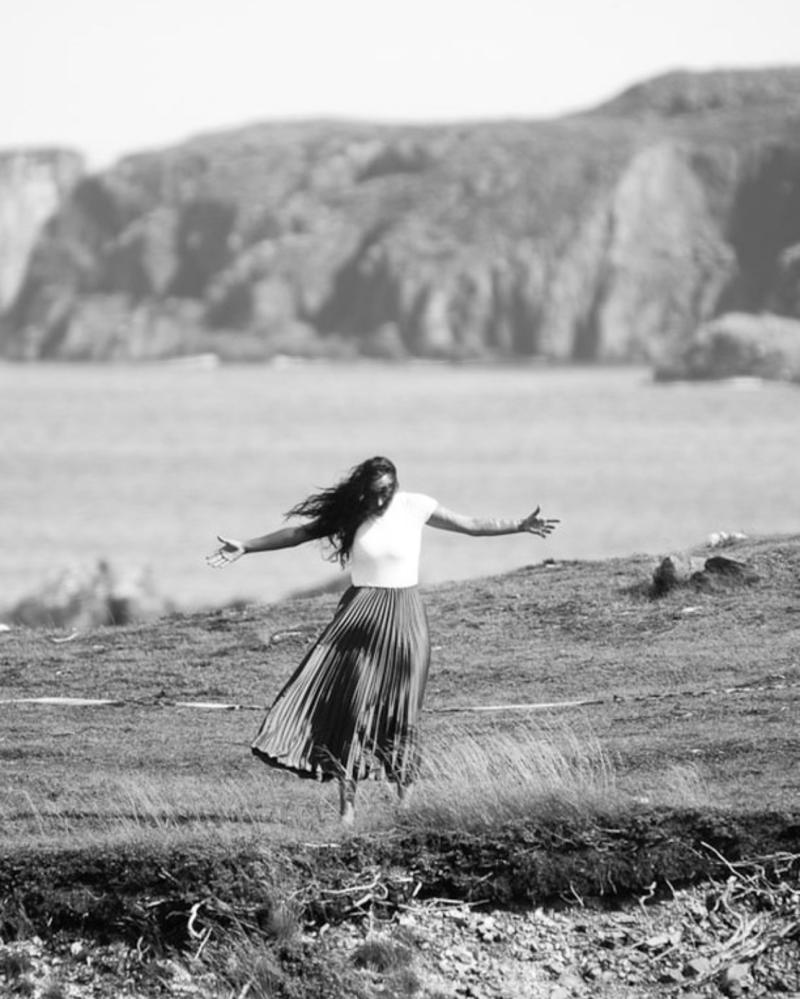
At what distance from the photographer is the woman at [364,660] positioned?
33.4 ft

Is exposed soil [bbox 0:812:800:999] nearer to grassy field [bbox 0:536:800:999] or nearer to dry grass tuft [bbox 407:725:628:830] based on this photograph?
grassy field [bbox 0:536:800:999]

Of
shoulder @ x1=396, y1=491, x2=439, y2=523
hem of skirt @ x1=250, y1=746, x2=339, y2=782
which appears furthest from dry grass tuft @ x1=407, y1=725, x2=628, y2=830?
shoulder @ x1=396, y1=491, x2=439, y2=523

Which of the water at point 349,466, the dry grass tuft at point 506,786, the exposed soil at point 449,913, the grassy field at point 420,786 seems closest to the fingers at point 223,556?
the grassy field at point 420,786

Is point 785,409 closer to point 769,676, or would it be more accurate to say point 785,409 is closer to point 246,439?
point 246,439

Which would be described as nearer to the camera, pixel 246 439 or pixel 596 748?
pixel 596 748

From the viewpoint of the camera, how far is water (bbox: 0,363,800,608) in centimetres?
5742

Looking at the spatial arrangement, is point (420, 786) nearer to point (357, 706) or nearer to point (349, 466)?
point (357, 706)

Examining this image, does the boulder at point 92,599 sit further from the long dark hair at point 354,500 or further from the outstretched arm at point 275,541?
the long dark hair at point 354,500

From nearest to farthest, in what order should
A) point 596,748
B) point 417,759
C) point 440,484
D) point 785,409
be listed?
point 417,759
point 596,748
point 440,484
point 785,409

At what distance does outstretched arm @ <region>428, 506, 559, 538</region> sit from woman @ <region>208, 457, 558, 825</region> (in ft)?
0.04

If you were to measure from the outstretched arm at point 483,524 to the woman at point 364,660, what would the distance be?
12 millimetres

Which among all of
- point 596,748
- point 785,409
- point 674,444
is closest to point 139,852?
point 596,748

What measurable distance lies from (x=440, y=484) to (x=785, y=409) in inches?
3367

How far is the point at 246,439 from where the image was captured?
388ft
